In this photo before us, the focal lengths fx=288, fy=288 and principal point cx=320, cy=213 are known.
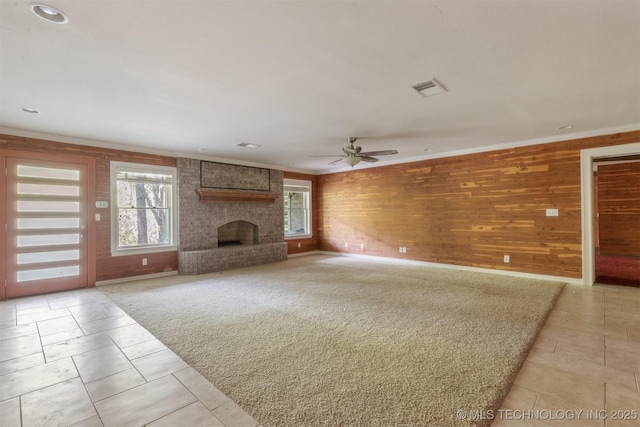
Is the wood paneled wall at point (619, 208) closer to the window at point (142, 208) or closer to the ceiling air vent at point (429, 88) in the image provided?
the ceiling air vent at point (429, 88)

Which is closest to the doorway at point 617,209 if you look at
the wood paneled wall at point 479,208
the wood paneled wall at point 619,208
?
the wood paneled wall at point 619,208

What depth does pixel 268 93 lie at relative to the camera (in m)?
3.07

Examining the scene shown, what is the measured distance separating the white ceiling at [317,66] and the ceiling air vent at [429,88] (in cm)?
7

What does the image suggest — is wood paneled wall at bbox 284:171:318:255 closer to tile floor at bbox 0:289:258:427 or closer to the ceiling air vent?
tile floor at bbox 0:289:258:427

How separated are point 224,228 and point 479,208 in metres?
5.77

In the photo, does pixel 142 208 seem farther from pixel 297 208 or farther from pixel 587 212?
pixel 587 212

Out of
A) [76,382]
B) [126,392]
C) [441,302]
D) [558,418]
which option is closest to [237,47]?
[126,392]

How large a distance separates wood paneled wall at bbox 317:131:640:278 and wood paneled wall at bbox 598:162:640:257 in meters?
4.58

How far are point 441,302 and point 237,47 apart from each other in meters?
3.76

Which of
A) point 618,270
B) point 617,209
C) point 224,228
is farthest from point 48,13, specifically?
point 617,209

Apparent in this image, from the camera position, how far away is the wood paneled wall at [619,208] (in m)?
7.46

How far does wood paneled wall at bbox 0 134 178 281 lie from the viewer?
14.9 ft

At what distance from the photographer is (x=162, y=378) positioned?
216 cm

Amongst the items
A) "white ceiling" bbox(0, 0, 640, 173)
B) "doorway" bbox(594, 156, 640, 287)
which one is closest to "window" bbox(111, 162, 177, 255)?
"white ceiling" bbox(0, 0, 640, 173)
